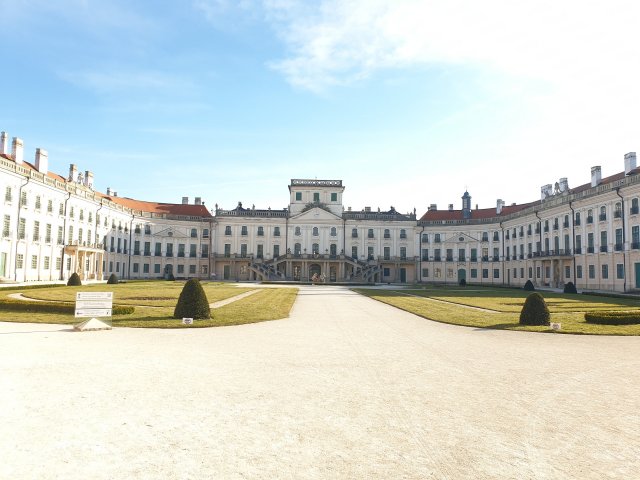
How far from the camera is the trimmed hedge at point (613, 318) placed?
63.2ft

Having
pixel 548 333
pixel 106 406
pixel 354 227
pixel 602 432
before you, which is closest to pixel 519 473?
pixel 602 432

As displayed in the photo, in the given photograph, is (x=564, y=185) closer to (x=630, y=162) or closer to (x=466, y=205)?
(x=630, y=162)

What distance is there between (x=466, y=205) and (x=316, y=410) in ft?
262

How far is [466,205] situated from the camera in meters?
82.6

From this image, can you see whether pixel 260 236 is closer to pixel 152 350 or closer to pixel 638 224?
pixel 638 224

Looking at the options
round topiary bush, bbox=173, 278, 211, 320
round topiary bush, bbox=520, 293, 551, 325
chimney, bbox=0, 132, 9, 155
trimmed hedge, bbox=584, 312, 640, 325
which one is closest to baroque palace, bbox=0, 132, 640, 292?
chimney, bbox=0, 132, 9, 155

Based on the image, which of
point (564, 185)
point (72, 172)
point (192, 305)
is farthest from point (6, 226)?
point (564, 185)

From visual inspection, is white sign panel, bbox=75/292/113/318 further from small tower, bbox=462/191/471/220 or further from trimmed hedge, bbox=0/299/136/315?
small tower, bbox=462/191/471/220

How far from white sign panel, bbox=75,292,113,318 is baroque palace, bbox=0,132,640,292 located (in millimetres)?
36101

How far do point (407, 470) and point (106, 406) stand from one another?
4965 millimetres

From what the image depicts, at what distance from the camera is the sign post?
55.0 ft

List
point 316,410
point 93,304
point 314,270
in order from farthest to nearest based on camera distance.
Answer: point 314,270, point 93,304, point 316,410

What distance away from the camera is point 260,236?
269ft

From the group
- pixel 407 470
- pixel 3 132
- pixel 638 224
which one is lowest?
pixel 407 470
